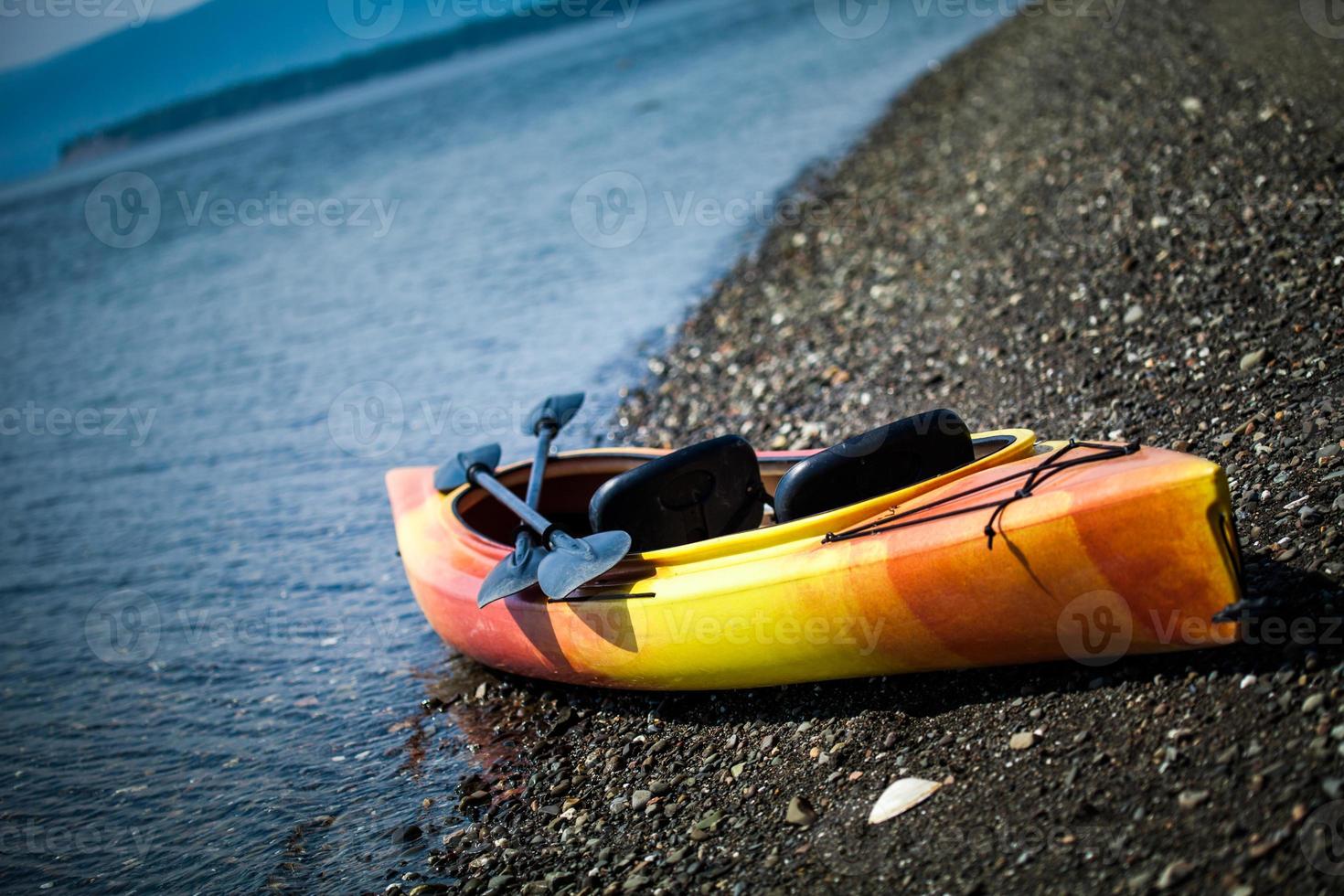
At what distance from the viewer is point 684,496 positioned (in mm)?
5246

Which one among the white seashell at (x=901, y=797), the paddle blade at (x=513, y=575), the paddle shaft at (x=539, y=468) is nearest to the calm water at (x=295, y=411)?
the paddle blade at (x=513, y=575)

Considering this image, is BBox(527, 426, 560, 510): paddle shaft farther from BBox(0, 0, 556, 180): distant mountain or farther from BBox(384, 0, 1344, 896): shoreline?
BBox(0, 0, 556, 180): distant mountain

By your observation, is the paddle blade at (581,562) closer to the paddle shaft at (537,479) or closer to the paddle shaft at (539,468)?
the paddle shaft at (537,479)

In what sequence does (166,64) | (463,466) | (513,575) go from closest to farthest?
(513,575) → (463,466) → (166,64)

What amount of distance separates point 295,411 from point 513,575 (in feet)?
27.8

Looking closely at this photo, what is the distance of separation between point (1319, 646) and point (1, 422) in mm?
16497

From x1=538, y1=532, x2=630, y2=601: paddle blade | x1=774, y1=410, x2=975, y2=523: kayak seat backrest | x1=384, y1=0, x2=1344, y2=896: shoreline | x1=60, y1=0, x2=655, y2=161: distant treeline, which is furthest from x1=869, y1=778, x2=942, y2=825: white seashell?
x1=60, y1=0, x2=655, y2=161: distant treeline

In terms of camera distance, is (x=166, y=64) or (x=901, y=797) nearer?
(x=901, y=797)

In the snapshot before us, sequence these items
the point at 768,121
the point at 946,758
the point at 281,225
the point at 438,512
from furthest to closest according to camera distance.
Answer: the point at 281,225, the point at 768,121, the point at 438,512, the point at 946,758

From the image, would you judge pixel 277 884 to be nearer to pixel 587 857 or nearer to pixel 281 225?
pixel 587 857

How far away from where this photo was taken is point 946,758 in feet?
13.5

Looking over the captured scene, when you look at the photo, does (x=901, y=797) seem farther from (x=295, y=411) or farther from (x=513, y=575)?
(x=295, y=411)

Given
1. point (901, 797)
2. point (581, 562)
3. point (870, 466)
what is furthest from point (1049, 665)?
point (581, 562)

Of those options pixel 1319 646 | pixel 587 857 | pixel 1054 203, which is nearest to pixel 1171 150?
pixel 1054 203
